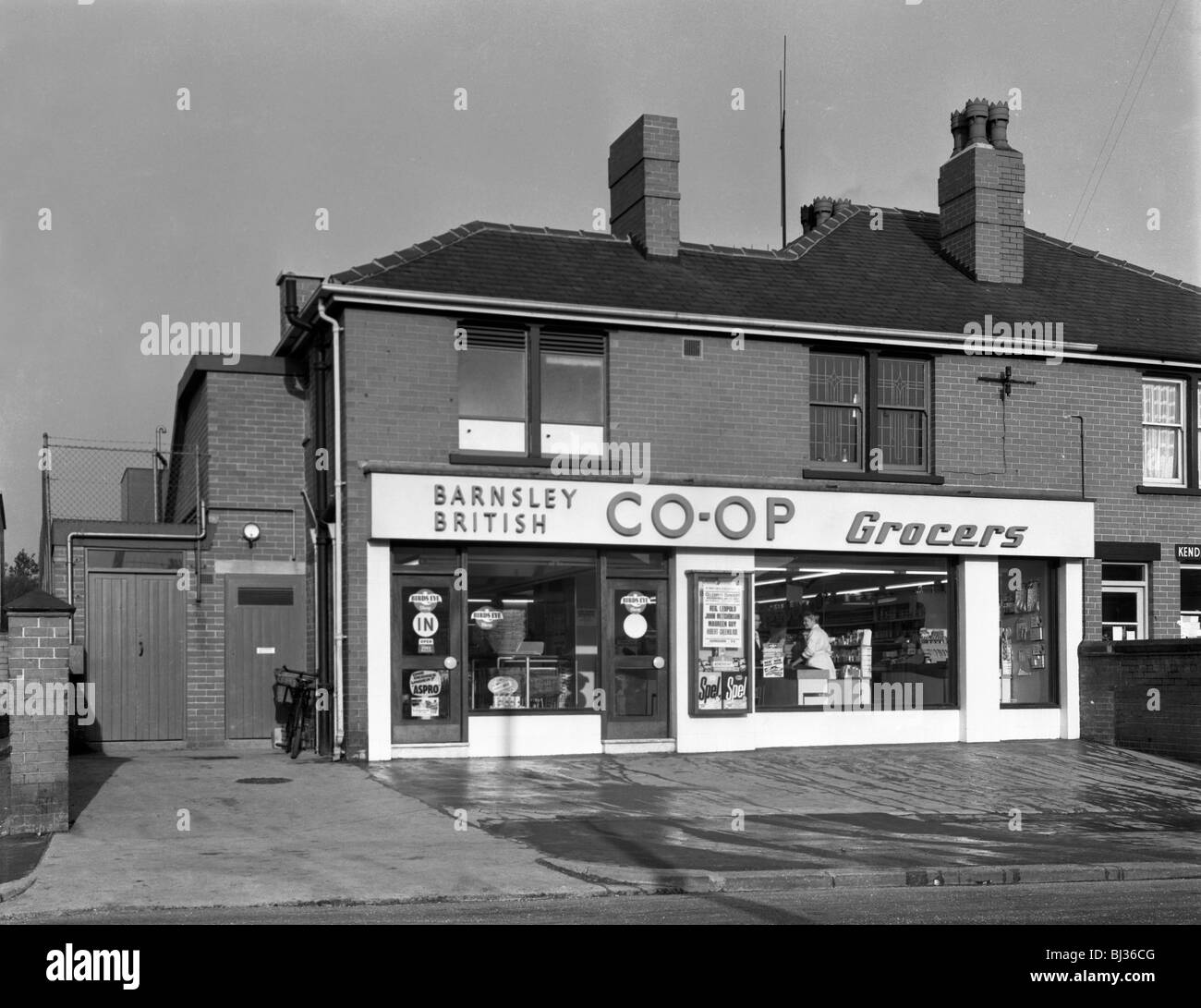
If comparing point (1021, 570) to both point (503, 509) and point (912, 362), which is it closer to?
point (912, 362)

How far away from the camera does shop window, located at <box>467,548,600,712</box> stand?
63.0ft

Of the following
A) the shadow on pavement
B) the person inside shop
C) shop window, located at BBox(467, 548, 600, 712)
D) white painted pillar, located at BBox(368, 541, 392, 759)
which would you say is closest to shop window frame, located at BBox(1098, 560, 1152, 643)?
the person inside shop

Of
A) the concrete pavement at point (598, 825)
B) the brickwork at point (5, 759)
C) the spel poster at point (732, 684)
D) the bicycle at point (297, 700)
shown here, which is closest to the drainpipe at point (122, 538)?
the brickwork at point (5, 759)

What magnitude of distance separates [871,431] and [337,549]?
784 centimetres

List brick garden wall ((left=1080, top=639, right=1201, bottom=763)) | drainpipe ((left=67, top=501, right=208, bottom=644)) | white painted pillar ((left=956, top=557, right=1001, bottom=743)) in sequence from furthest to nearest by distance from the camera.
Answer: white painted pillar ((left=956, top=557, right=1001, bottom=743))
brick garden wall ((left=1080, top=639, right=1201, bottom=763))
drainpipe ((left=67, top=501, right=208, bottom=644))

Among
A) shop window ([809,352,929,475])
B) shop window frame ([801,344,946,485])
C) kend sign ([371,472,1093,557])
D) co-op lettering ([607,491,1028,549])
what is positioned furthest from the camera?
shop window ([809,352,929,475])

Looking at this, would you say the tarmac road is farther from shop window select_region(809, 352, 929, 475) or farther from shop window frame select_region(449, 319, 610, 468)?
shop window select_region(809, 352, 929, 475)

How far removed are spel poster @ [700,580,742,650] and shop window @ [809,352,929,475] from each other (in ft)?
7.79

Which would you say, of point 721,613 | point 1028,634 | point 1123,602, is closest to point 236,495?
point 721,613

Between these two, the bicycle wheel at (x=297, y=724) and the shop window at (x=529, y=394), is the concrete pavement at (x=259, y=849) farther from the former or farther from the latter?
the shop window at (x=529, y=394)

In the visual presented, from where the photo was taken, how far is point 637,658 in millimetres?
19875

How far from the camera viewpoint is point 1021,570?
21.9 meters
